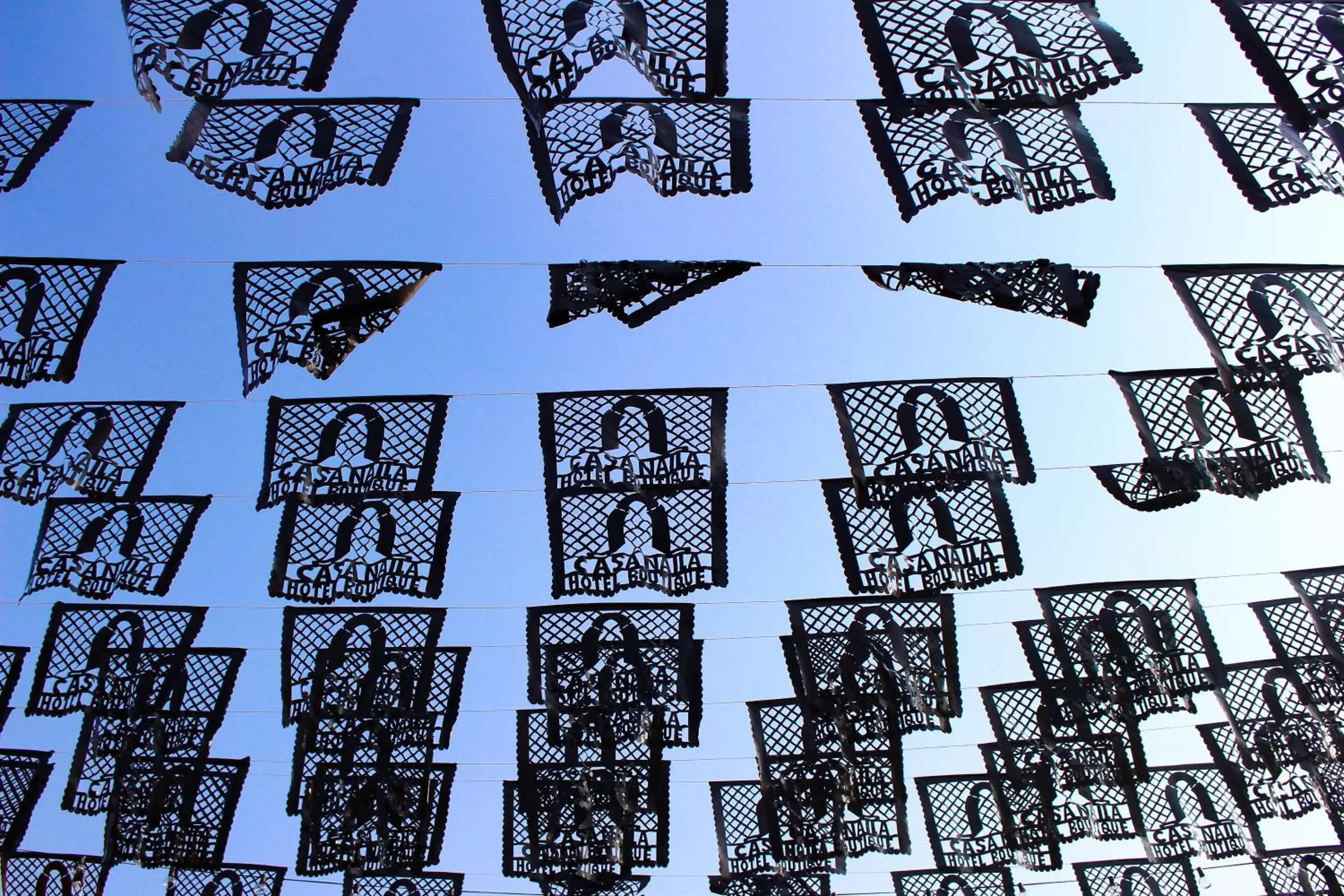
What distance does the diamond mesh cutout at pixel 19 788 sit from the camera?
9547mm

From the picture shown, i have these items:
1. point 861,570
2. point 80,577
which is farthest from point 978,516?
point 80,577

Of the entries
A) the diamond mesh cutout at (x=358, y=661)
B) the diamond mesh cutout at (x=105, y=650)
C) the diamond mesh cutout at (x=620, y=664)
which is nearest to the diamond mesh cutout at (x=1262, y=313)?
the diamond mesh cutout at (x=620, y=664)

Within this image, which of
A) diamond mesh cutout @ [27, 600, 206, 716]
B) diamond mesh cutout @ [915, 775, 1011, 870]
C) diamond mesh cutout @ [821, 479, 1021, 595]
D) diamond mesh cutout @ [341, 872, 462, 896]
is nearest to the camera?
diamond mesh cutout @ [821, 479, 1021, 595]

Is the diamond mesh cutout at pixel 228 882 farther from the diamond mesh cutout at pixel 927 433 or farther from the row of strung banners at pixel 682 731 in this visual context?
the diamond mesh cutout at pixel 927 433

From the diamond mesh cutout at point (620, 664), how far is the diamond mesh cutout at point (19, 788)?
4.76 meters

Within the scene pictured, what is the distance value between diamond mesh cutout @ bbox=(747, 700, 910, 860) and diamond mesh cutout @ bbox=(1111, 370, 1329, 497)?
3.50m

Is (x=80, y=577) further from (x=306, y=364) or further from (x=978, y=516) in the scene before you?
(x=978, y=516)

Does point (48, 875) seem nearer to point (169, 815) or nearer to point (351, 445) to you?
point (169, 815)

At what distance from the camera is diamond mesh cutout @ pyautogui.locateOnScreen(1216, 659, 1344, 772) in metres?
9.03

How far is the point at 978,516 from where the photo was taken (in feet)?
23.9

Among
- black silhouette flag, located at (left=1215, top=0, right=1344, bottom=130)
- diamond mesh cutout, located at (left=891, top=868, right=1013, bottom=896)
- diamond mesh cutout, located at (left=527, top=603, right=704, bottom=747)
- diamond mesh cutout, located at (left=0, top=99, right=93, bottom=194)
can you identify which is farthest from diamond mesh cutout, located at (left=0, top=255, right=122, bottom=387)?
diamond mesh cutout, located at (left=891, top=868, right=1013, bottom=896)

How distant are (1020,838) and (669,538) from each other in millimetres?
5054

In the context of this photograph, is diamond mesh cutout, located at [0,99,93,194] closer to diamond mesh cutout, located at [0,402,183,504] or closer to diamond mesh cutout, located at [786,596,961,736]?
diamond mesh cutout, located at [0,402,183,504]

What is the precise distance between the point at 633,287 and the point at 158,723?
6.00 m
